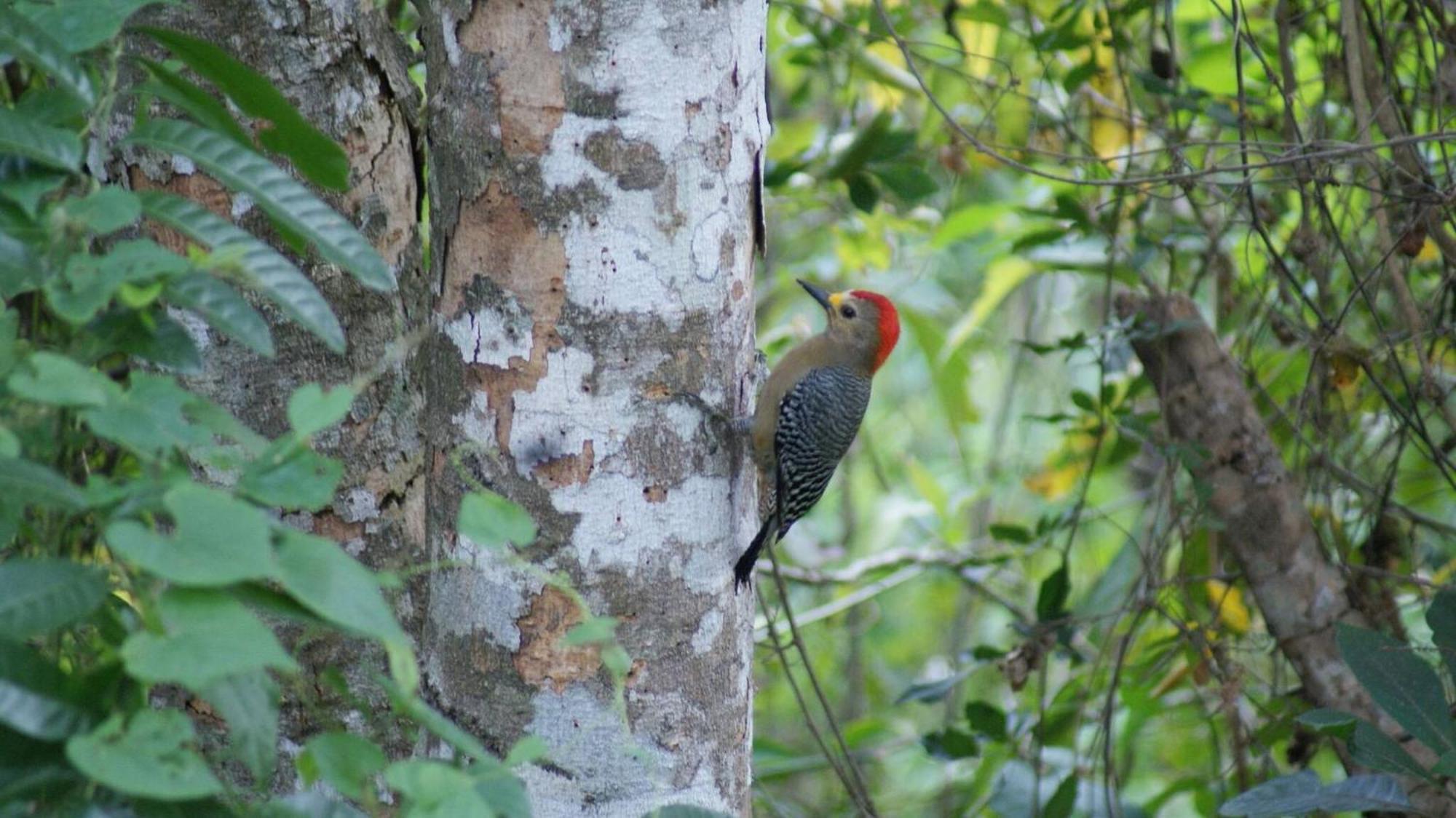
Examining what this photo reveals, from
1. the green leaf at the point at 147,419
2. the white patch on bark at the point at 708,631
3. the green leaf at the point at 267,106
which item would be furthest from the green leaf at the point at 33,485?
the white patch on bark at the point at 708,631

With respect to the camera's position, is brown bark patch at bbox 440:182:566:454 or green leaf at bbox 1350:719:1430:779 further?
green leaf at bbox 1350:719:1430:779

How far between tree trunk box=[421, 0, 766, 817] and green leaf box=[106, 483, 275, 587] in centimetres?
84

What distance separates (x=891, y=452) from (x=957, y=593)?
32.2 inches

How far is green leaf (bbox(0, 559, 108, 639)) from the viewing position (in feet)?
3.85

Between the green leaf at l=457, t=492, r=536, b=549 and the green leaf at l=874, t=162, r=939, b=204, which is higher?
the green leaf at l=874, t=162, r=939, b=204

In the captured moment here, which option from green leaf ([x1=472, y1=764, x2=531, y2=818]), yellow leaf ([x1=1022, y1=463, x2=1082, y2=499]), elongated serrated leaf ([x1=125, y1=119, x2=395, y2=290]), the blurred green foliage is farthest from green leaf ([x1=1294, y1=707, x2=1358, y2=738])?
yellow leaf ([x1=1022, y1=463, x2=1082, y2=499])

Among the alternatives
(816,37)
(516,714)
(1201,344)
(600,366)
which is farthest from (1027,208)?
(516,714)

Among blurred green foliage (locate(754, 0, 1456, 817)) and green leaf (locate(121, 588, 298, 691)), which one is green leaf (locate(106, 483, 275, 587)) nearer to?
green leaf (locate(121, 588, 298, 691))

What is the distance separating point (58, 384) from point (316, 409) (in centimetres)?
22

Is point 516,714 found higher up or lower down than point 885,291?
lower down

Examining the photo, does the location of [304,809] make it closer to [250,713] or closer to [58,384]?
[250,713]

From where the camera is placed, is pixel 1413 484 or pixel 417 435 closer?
pixel 417 435

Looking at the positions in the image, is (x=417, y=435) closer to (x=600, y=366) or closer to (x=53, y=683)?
(x=600, y=366)

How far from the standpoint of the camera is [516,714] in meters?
2.02
